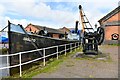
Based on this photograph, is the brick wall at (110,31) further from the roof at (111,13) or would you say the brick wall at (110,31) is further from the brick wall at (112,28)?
the roof at (111,13)

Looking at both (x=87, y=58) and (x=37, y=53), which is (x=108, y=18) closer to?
(x=87, y=58)

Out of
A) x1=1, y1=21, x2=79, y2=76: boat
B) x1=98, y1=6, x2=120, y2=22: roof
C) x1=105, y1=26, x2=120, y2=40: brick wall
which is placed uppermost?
x1=98, y1=6, x2=120, y2=22: roof

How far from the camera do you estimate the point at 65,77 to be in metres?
7.95

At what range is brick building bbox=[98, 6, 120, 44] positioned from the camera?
31094 mm

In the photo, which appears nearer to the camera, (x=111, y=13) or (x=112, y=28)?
(x=112, y=28)

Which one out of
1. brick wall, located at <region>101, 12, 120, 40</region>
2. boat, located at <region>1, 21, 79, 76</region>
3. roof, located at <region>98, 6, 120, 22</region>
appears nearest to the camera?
boat, located at <region>1, 21, 79, 76</region>

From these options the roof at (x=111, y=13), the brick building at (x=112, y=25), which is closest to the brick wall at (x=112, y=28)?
the brick building at (x=112, y=25)

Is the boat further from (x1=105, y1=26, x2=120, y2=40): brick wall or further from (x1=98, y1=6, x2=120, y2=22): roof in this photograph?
(x1=98, y1=6, x2=120, y2=22): roof

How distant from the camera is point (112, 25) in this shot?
3152cm

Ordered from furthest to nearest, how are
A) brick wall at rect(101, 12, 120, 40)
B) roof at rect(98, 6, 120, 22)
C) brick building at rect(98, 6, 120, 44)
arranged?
roof at rect(98, 6, 120, 22)
brick wall at rect(101, 12, 120, 40)
brick building at rect(98, 6, 120, 44)

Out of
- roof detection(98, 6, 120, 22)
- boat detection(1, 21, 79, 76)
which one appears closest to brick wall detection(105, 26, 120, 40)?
roof detection(98, 6, 120, 22)

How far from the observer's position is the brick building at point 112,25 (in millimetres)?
31094

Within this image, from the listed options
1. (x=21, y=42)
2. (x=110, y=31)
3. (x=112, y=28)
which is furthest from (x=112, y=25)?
(x=21, y=42)

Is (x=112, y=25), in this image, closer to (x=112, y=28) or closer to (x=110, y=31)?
(x=112, y=28)
